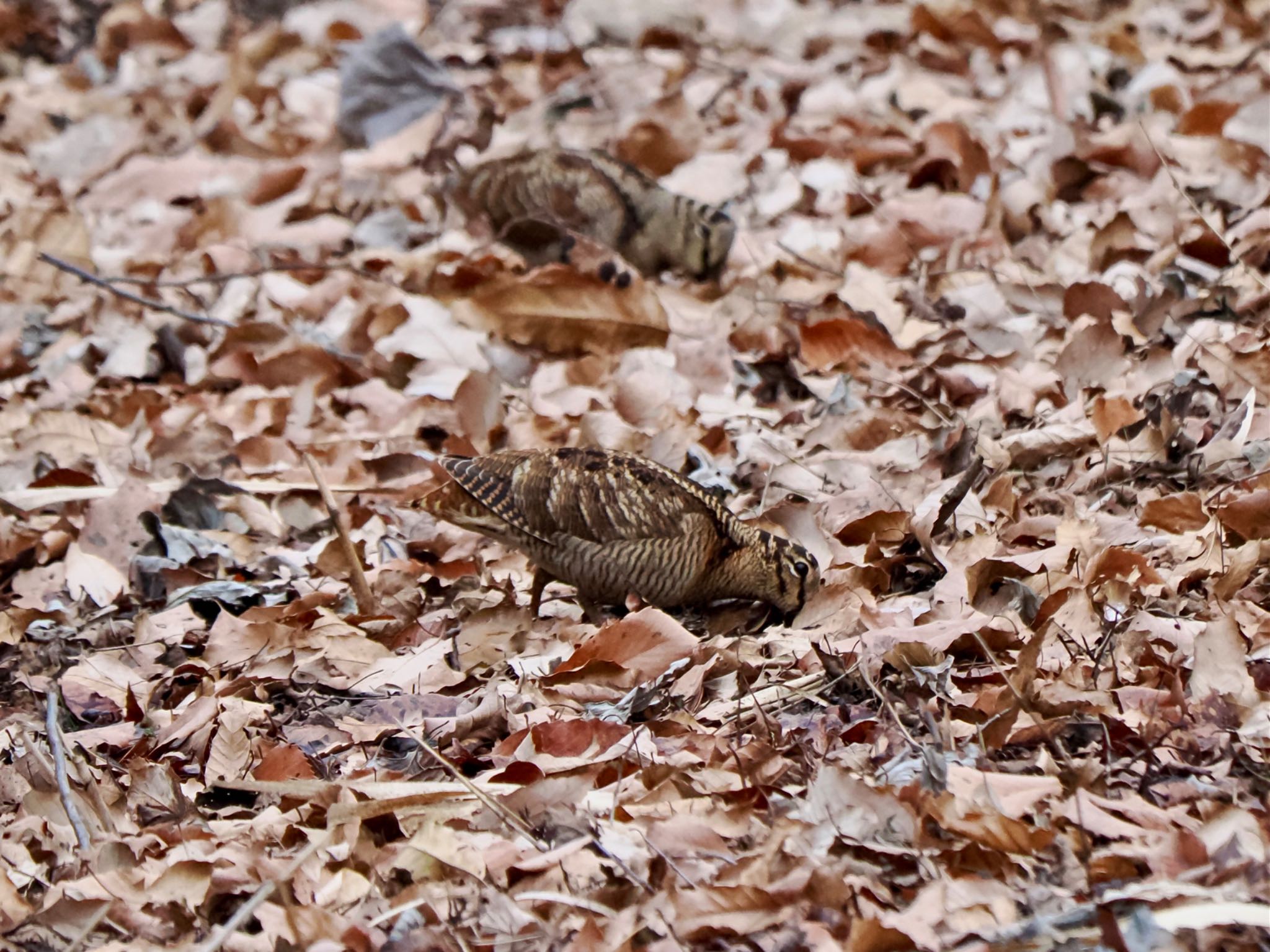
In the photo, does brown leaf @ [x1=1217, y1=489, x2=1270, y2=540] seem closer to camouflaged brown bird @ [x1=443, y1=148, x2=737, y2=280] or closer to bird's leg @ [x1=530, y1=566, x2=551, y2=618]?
bird's leg @ [x1=530, y1=566, x2=551, y2=618]

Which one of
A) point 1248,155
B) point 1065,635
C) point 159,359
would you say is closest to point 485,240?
point 159,359

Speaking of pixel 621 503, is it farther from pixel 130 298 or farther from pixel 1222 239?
pixel 130 298

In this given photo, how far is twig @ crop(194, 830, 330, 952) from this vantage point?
8.86 ft

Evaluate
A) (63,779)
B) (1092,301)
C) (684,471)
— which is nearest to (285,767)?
(63,779)

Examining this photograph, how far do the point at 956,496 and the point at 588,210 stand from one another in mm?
3395

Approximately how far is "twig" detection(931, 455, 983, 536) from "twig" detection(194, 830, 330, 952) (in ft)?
6.07

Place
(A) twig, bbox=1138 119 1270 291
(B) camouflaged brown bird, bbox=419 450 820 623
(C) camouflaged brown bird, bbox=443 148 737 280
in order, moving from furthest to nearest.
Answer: (C) camouflaged brown bird, bbox=443 148 737 280, (A) twig, bbox=1138 119 1270 291, (B) camouflaged brown bird, bbox=419 450 820 623

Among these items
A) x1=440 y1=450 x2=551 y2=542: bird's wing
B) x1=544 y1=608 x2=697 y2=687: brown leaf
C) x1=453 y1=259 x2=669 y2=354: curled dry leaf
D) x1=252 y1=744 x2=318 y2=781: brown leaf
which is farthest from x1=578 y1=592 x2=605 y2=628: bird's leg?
x1=453 y1=259 x2=669 y2=354: curled dry leaf

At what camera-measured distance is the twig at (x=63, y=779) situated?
3264 millimetres

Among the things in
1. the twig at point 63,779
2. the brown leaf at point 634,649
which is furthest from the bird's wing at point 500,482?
the twig at point 63,779

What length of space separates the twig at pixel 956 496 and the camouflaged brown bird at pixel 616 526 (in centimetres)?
48

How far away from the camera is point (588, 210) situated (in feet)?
22.9

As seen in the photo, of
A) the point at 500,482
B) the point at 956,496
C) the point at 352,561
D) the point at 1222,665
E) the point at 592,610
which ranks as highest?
the point at 1222,665

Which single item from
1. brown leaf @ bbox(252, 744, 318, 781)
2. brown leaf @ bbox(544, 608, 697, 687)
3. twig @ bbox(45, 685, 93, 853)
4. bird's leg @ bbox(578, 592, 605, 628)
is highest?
twig @ bbox(45, 685, 93, 853)
